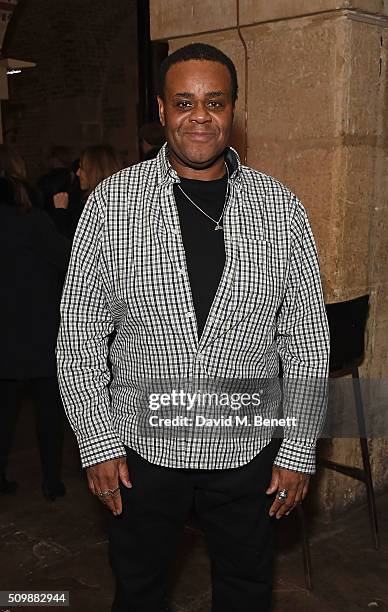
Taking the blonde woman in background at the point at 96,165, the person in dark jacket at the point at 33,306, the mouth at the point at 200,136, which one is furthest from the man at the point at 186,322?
the blonde woman in background at the point at 96,165

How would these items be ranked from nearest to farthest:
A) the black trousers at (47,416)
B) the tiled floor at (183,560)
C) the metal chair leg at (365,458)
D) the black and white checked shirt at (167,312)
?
the black and white checked shirt at (167,312) < the tiled floor at (183,560) < the metal chair leg at (365,458) < the black trousers at (47,416)

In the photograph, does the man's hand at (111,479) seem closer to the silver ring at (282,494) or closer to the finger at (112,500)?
the finger at (112,500)

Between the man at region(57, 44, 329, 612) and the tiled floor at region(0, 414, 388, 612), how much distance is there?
958mm

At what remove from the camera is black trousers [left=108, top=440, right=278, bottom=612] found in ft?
6.41

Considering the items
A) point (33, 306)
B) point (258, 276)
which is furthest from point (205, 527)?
point (33, 306)

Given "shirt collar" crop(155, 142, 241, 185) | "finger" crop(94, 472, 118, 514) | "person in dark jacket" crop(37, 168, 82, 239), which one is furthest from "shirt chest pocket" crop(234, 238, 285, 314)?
"person in dark jacket" crop(37, 168, 82, 239)

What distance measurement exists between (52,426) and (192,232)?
7.27 ft

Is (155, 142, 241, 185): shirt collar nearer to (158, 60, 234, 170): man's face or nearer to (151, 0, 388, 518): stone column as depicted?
(158, 60, 234, 170): man's face

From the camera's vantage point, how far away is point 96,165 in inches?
169

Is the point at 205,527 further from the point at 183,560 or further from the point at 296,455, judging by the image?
the point at 183,560

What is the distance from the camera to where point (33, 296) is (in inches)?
144

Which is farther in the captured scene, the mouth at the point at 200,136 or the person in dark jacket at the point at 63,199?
the person in dark jacket at the point at 63,199

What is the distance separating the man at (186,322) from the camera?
190cm

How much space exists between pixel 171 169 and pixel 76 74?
10.5 metres
